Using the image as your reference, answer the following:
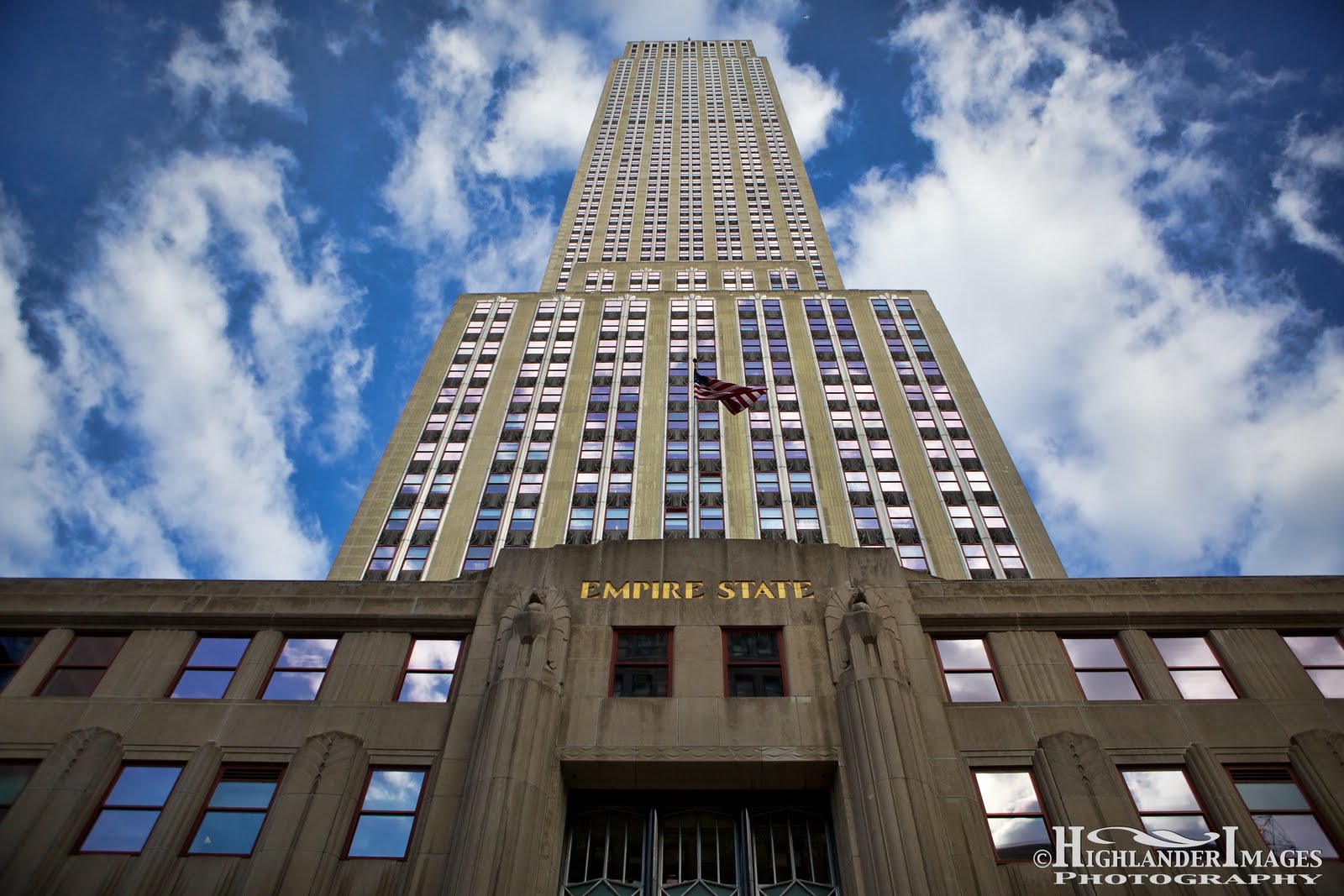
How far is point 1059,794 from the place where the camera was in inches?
763

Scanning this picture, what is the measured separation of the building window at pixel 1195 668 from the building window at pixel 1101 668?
1.12 m

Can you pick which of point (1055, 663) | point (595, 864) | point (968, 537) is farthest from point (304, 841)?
point (968, 537)

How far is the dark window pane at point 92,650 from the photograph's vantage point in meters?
23.2

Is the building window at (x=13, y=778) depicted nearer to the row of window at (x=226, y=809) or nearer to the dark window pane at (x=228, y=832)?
the row of window at (x=226, y=809)

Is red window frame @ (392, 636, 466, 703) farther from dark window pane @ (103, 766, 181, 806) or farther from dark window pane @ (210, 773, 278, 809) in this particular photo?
dark window pane @ (103, 766, 181, 806)

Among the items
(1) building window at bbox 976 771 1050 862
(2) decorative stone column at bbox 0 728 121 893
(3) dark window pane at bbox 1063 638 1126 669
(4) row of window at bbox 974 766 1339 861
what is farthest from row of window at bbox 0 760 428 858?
(3) dark window pane at bbox 1063 638 1126 669

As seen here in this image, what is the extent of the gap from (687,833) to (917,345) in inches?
2406

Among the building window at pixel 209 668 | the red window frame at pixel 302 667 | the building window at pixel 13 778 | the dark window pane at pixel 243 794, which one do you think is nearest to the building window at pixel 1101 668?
the red window frame at pixel 302 667

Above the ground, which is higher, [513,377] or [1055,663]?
[513,377]

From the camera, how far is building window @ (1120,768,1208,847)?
18875mm

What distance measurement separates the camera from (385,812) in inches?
778

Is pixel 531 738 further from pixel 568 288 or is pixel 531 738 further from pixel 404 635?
pixel 568 288

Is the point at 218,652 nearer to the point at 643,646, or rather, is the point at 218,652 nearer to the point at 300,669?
the point at 300,669

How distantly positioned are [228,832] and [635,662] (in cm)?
1020
